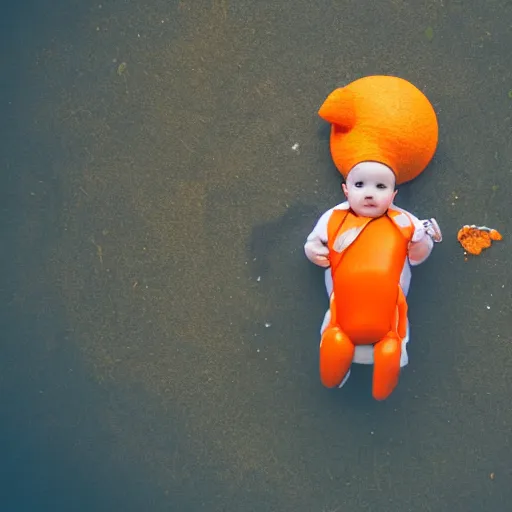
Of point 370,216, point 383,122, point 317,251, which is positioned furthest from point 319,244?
point 383,122

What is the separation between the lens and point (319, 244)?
201 centimetres

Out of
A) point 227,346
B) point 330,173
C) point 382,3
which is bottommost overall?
point 227,346

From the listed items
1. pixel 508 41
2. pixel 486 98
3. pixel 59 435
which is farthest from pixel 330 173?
pixel 59 435

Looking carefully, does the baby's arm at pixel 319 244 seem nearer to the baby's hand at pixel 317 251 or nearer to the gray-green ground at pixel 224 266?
the baby's hand at pixel 317 251

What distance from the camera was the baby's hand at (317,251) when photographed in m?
2.00

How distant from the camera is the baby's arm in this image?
2.00 metres

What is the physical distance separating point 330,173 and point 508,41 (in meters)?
0.66

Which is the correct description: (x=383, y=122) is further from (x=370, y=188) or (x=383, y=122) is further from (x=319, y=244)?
(x=319, y=244)

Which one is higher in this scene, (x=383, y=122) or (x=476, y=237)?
(x=383, y=122)

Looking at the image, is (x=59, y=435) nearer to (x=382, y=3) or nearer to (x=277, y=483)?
(x=277, y=483)

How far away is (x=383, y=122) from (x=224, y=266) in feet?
2.12

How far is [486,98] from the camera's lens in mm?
2086

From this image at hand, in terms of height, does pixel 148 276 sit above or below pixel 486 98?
below

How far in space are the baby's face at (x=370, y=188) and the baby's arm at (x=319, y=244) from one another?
100 millimetres
